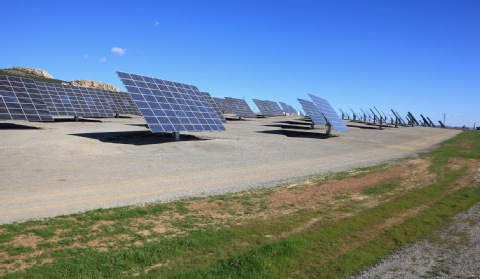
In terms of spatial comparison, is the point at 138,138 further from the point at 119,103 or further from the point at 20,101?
the point at 119,103

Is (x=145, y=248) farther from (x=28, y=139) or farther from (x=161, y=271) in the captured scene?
(x=28, y=139)

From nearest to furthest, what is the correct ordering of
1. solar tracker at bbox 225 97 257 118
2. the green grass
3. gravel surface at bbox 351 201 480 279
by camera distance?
the green grass, gravel surface at bbox 351 201 480 279, solar tracker at bbox 225 97 257 118

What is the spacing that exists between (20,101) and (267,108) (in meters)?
54.1

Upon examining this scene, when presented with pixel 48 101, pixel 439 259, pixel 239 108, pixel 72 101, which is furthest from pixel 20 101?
pixel 239 108

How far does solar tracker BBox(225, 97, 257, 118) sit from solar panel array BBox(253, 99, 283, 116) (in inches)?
279

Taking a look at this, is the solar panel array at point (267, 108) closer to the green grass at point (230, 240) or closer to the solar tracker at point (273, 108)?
the solar tracker at point (273, 108)

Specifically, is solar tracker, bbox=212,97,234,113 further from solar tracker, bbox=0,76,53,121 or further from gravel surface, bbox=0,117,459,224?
gravel surface, bbox=0,117,459,224

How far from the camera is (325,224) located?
9641 mm

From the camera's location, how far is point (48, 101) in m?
37.9

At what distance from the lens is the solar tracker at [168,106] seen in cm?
2500

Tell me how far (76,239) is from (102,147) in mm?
14789

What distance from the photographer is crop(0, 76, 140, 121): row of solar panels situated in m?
29.4

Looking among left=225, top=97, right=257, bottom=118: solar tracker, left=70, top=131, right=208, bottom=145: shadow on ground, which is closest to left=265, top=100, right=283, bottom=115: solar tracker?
left=225, top=97, right=257, bottom=118: solar tracker

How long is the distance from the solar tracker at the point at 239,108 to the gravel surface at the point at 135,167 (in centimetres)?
3553
